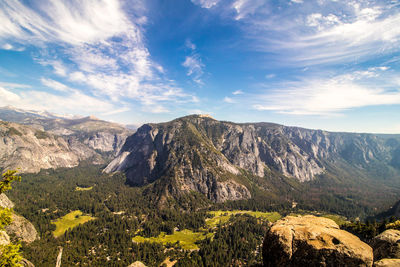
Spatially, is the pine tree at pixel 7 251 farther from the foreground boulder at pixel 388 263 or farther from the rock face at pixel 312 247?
the foreground boulder at pixel 388 263

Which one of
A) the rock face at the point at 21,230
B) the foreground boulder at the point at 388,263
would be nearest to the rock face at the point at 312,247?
the foreground boulder at the point at 388,263

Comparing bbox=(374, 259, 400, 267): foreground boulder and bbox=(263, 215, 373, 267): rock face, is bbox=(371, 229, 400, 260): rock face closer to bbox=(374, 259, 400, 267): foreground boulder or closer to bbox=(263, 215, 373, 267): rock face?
bbox=(374, 259, 400, 267): foreground boulder

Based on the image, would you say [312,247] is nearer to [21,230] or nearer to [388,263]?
[388,263]

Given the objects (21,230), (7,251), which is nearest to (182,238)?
(21,230)

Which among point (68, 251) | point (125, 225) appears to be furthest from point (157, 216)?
point (68, 251)

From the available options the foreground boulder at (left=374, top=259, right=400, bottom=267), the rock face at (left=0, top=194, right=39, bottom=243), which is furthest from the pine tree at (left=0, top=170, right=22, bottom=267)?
the rock face at (left=0, top=194, right=39, bottom=243)
